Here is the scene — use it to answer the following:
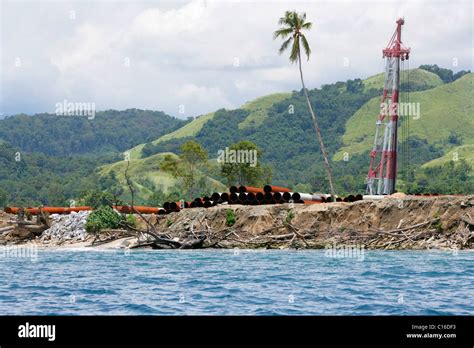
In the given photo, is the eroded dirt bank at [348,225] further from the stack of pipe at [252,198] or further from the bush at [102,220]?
the bush at [102,220]

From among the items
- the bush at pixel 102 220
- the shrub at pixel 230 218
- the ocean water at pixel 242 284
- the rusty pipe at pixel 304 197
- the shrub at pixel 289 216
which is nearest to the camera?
the ocean water at pixel 242 284

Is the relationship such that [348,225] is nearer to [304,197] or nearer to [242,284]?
[304,197]

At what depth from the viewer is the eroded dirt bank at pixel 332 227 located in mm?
50656

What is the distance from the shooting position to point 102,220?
59.9 m

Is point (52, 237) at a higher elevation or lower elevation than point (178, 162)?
lower

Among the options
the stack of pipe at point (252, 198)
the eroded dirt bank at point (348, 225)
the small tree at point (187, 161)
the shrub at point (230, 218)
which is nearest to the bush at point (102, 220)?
the stack of pipe at point (252, 198)

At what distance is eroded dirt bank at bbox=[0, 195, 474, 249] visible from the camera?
5066 cm

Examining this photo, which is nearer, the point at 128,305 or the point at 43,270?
the point at 128,305

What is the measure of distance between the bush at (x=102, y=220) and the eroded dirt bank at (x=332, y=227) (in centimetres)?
176
